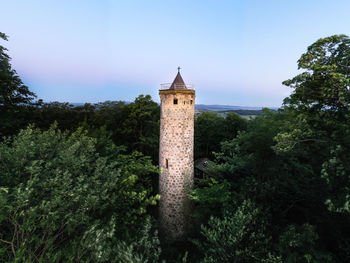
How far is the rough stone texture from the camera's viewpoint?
37.8ft

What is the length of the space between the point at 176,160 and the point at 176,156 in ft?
0.89

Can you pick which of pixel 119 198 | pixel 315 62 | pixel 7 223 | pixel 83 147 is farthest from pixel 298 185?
pixel 7 223

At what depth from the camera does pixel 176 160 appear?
11.7 metres

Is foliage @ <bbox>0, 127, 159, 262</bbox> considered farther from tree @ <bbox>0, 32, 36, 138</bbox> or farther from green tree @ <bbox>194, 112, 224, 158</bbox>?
green tree @ <bbox>194, 112, 224, 158</bbox>

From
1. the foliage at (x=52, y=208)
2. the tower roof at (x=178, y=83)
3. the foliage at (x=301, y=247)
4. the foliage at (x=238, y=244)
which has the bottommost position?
the foliage at (x=238, y=244)

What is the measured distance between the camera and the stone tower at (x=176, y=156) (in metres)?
11.5

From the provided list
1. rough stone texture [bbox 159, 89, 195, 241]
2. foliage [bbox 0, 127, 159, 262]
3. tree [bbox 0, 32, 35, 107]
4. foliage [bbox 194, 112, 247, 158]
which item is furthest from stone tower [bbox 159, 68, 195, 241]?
foliage [bbox 194, 112, 247, 158]

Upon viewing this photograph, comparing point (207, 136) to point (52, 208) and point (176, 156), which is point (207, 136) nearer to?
point (176, 156)

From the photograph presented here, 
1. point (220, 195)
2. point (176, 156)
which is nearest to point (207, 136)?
point (176, 156)

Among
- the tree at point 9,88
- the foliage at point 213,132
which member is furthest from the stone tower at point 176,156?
the foliage at point 213,132

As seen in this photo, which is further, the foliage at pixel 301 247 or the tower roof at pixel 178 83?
the tower roof at pixel 178 83

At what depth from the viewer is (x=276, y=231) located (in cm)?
792

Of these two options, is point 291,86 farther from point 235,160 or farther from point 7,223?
point 7,223

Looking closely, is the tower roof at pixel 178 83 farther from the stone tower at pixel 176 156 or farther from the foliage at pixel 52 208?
the foliage at pixel 52 208
